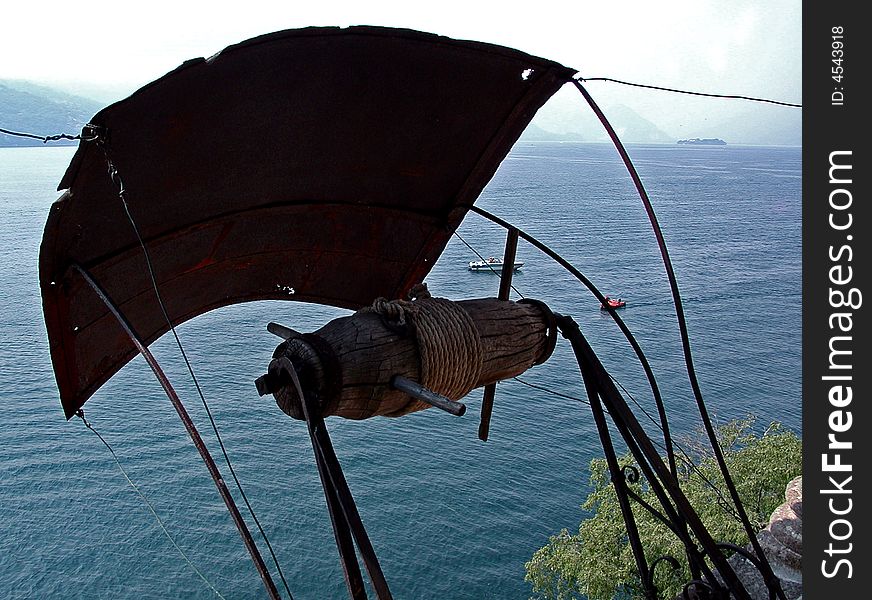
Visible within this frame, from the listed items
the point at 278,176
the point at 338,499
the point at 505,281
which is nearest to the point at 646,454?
the point at 505,281

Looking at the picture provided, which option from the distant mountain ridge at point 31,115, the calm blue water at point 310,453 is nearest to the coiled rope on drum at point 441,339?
the calm blue water at point 310,453

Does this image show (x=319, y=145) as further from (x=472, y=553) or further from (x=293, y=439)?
(x=293, y=439)

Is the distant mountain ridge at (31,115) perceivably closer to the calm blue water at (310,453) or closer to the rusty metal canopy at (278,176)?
the calm blue water at (310,453)

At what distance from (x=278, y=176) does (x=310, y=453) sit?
33.5 meters

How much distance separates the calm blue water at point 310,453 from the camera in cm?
3067

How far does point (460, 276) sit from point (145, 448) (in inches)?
988

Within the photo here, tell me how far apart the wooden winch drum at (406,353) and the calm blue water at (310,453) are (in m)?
27.6

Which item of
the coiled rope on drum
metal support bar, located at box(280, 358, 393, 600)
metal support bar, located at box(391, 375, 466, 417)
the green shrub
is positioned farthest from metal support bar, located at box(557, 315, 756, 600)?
the green shrub

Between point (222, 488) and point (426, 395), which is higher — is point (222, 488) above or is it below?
below

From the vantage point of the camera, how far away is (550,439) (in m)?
38.4

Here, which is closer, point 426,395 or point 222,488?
point 426,395

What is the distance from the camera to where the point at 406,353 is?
3377 mm

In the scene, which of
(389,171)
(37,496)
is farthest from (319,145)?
(37,496)

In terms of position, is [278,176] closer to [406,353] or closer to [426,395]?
[406,353]
